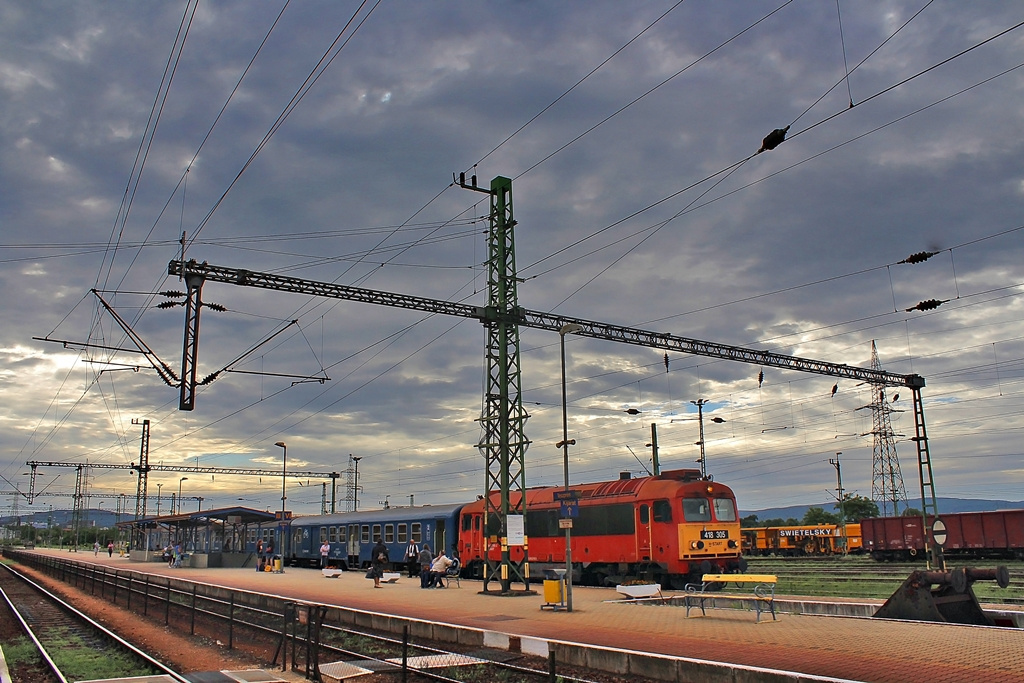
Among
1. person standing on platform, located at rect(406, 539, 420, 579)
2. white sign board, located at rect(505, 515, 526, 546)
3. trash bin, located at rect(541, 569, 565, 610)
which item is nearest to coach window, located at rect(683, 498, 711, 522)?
white sign board, located at rect(505, 515, 526, 546)

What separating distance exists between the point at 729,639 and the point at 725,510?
42.1ft

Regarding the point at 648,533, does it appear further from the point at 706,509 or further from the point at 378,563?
the point at 378,563

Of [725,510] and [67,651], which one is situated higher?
[725,510]

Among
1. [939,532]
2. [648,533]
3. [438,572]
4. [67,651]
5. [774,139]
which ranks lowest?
[67,651]

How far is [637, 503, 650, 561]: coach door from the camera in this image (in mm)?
23906

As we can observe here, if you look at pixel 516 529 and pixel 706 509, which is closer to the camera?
pixel 516 529

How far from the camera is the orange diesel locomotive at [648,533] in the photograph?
23469mm

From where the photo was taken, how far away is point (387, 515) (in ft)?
125

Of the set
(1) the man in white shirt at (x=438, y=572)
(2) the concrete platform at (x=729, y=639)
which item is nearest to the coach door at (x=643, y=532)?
(2) the concrete platform at (x=729, y=639)

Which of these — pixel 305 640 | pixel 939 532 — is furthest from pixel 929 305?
pixel 305 640

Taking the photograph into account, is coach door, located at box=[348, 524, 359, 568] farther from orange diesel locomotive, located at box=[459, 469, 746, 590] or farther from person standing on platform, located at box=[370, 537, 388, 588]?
orange diesel locomotive, located at box=[459, 469, 746, 590]

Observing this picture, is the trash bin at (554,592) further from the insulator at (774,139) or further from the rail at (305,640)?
the insulator at (774,139)

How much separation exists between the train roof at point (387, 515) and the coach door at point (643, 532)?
11.2m

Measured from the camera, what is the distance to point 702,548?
23.8 m
